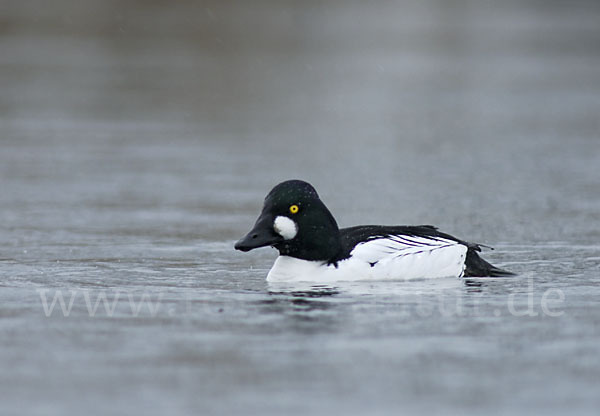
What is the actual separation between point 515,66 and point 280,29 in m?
10.8

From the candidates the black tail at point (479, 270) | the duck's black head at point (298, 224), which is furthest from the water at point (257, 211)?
the duck's black head at point (298, 224)

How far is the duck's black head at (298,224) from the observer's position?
9.02m

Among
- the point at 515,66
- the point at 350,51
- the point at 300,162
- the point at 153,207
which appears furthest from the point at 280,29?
the point at 153,207

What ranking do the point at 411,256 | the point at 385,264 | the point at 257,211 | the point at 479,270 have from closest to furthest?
1. the point at 385,264
2. the point at 411,256
3. the point at 479,270
4. the point at 257,211

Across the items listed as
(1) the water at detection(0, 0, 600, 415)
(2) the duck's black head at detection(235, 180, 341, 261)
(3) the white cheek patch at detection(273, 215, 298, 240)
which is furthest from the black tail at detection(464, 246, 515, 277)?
(3) the white cheek patch at detection(273, 215, 298, 240)

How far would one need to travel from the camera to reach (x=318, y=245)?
9.07m

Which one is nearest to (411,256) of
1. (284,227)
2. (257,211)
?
(284,227)

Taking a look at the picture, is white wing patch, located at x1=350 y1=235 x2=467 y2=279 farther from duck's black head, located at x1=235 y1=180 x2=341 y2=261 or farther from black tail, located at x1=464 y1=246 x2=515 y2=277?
duck's black head, located at x1=235 y1=180 x2=341 y2=261

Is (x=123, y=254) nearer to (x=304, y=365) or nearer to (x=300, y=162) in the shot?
(x=304, y=365)

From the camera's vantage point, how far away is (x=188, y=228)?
1194 cm

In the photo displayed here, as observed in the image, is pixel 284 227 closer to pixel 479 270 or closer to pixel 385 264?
pixel 385 264

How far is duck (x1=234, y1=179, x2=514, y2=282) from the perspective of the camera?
903cm

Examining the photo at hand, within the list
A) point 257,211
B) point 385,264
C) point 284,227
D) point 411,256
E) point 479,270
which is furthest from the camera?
point 257,211

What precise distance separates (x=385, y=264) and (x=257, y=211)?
3937 millimetres
